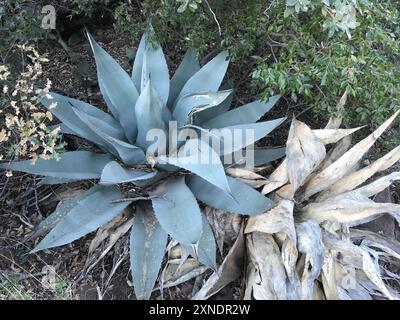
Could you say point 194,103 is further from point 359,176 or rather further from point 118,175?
point 359,176

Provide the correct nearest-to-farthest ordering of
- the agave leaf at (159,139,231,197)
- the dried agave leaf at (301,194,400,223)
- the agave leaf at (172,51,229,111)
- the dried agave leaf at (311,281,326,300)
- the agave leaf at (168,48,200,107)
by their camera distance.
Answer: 1. the agave leaf at (159,139,231,197)
2. the dried agave leaf at (301,194,400,223)
3. the dried agave leaf at (311,281,326,300)
4. the agave leaf at (172,51,229,111)
5. the agave leaf at (168,48,200,107)

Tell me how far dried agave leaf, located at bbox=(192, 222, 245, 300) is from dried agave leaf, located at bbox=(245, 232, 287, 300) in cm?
5

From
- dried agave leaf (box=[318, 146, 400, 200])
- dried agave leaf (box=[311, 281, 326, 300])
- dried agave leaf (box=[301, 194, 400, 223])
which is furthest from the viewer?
dried agave leaf (box=[318, 146, 400, 200])

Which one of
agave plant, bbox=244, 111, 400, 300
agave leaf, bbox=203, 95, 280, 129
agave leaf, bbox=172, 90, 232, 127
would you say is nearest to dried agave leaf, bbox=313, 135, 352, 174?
agave plant, bbox=244, 111, 400, 300

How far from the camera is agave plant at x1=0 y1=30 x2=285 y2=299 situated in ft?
6.87

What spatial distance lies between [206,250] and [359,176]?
77 cm

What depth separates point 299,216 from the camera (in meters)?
2.28

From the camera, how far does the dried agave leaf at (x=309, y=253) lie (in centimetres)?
198

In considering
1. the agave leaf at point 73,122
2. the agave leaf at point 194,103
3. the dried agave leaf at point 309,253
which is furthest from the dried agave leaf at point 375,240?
the agave leaf at point 73,122

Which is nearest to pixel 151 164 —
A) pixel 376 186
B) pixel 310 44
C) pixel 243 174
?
pixel 243 174

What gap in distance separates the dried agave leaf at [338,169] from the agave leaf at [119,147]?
0.77 meters

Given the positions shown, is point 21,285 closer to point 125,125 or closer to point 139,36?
point 125,125

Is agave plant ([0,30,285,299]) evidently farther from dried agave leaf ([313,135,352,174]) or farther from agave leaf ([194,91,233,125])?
dried agave leaf ([313,135,352,174])
